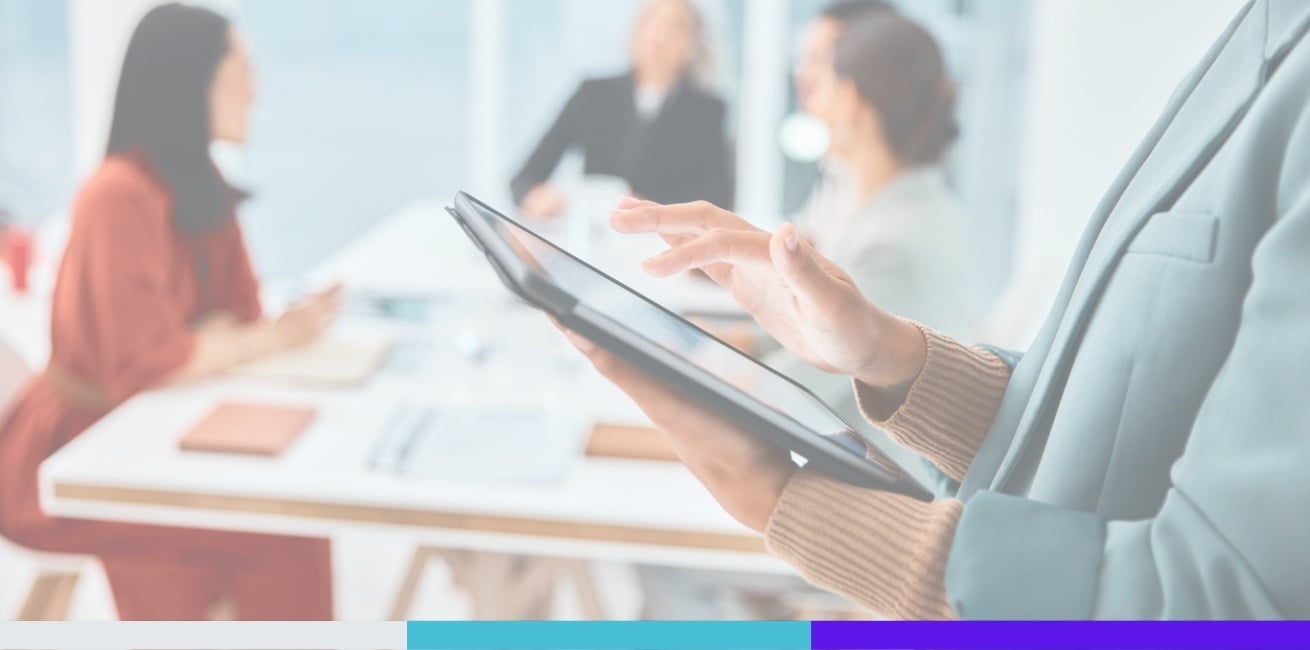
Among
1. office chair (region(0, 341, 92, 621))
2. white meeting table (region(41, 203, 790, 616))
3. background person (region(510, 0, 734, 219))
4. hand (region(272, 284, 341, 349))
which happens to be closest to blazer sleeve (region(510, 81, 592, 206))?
background person (region(510, 0, 734, 219))

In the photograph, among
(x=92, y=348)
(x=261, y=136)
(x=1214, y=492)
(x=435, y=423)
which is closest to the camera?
(x=1214, y=492)

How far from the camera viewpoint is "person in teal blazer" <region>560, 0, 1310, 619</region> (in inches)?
18.2

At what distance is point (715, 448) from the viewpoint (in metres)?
0.58

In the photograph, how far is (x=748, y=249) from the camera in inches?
24.1

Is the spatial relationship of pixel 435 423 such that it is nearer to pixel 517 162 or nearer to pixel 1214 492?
pixel 1214 492

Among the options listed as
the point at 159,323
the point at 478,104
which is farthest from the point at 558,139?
the point at 159,323

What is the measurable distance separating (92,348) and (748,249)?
5.57 feet

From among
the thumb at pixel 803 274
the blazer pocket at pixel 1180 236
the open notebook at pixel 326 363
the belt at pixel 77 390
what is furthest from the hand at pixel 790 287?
the belt at pixel 77 390

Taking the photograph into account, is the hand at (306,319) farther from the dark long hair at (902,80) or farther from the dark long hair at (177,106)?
the dark long hair at (902,80)

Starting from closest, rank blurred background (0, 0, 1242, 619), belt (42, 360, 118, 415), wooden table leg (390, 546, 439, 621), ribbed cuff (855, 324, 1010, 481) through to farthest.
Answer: ribbed cuff (855, 324, 1010, 481)
belt (42, 360, 118, 415)
wooden table leg (390, 546, 439, 621)
blurred background (0, 0, 1242, 619)

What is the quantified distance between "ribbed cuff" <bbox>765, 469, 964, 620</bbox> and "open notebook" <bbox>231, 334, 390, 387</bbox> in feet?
5.07

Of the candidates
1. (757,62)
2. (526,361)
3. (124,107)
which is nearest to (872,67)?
(526,361)

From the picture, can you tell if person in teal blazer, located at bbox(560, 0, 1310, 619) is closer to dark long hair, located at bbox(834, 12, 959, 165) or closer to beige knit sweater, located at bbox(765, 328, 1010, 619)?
beige knit sweater, located at bbox(765, 328, 1010, 619)

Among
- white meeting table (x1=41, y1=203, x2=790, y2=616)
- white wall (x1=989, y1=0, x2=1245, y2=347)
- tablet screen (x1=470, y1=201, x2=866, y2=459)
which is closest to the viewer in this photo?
tablet screen (x1=470, y1=201, x2=866, y2=459)
